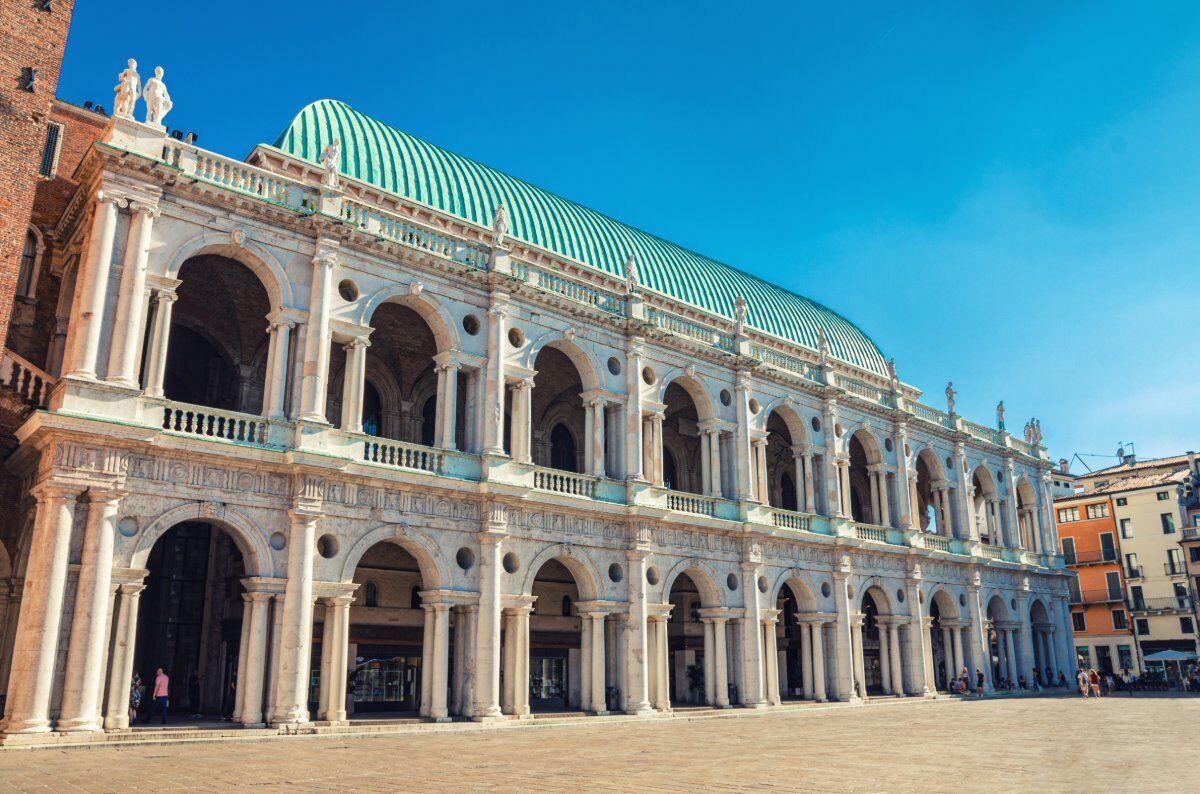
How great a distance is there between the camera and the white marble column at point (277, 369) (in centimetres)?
2277

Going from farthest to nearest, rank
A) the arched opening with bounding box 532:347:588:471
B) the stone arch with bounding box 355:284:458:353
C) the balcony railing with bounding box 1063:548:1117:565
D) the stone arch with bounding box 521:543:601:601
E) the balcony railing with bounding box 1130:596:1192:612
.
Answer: the balcony railing with bounding box 1063:548:1117:565 → the balcony railing with bounding box 1130:596:1192:612 → the arched opening with bounding box 532:347:588:471 → the stone arch with bounding box 521:543:601:601 → the stone arch with bounding box 355:284:458:353

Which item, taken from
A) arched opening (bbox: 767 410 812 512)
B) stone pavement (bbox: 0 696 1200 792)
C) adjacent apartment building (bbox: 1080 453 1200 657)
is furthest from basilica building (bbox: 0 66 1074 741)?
adjacent apartment building (bbox: 1080 453 1200 657)

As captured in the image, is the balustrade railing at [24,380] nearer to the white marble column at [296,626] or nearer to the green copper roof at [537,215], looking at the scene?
the white marble column at [296,626]

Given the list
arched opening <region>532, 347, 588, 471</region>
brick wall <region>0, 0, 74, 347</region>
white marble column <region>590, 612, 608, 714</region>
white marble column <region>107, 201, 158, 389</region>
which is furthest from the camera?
arched opening <region>532, 347, 588, 471</region>

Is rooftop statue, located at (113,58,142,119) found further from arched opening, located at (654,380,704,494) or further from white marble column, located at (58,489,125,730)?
arched opening, located at (654,380,704,494)

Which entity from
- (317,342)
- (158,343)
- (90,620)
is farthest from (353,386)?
(90,620)

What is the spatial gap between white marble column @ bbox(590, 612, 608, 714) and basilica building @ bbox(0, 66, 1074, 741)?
12cm

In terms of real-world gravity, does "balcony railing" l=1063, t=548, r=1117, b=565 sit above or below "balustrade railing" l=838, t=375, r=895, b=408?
below

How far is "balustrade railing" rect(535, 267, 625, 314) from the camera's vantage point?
96.3 ft

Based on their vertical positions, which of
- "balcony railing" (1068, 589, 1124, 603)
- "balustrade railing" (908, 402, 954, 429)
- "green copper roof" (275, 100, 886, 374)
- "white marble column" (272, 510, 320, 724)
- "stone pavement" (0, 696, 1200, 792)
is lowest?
"stone pavement" (0, 696, 1200, 792)

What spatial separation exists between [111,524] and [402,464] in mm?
7353

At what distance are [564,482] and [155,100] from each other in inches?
590

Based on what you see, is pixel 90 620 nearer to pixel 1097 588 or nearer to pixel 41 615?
pixel 41 615

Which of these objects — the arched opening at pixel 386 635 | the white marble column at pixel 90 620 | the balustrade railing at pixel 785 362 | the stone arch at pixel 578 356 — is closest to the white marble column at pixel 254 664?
the white marble column at pixel 90 620
